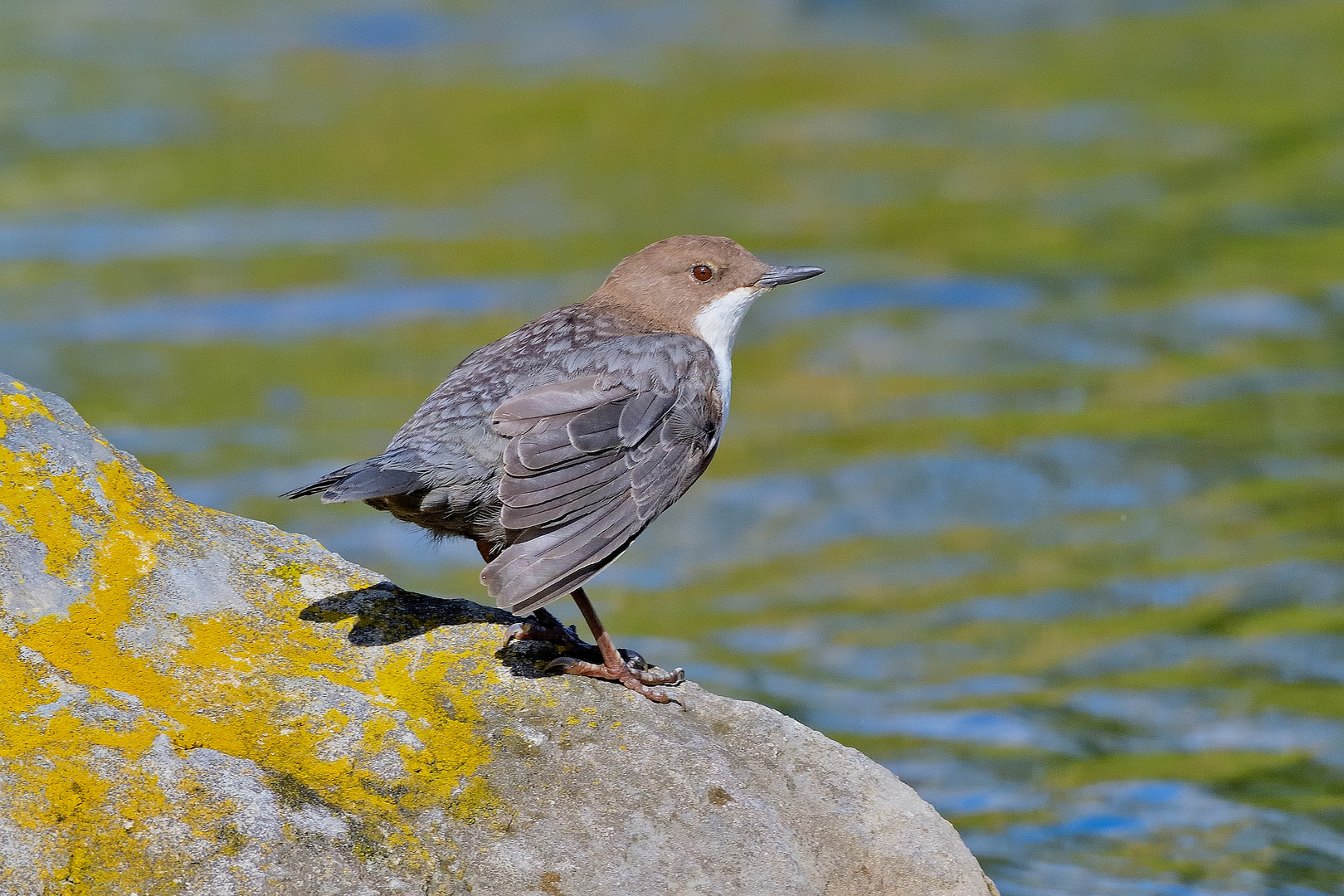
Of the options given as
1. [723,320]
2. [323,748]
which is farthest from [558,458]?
[723,320]

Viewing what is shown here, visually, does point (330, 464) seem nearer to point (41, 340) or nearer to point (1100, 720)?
point (41, 340)

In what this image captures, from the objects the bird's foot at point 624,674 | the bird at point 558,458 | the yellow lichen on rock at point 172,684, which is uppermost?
the bird at point 558,458

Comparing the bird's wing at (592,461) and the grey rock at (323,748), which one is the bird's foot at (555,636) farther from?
the bird's wing at (592,461)

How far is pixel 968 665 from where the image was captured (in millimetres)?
7336

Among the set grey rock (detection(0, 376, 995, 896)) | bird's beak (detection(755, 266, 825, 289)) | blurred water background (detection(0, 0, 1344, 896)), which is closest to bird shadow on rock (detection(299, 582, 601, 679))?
grey rock (detection(0, 376, 995, 896))

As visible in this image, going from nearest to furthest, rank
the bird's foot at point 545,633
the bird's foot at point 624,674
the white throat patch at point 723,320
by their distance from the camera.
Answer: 1. the bird's foot at point 624,674
2. the bird's foot at point 545,633
3. the white throat patch at point 723,320

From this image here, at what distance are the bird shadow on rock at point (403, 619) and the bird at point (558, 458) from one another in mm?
52

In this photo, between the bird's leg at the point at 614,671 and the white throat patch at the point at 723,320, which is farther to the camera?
the white throat patch at the point at 723,320

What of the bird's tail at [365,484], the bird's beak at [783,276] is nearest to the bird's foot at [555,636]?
the bird's tail at [365,484]

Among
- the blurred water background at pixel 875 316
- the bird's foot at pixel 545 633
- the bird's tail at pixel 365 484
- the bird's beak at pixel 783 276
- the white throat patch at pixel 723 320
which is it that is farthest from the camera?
the blurred water background at pixel 875 316

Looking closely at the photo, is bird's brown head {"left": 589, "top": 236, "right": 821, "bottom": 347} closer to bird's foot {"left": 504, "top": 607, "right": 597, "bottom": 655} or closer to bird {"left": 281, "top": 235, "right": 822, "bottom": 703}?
bird {"left": 281, "top": 235, "right": 822, "bottom": 703}

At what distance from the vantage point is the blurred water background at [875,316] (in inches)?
274

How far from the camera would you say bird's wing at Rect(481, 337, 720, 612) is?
3.89 m

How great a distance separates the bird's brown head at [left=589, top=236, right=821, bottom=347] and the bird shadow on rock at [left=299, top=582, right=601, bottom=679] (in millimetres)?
1266
